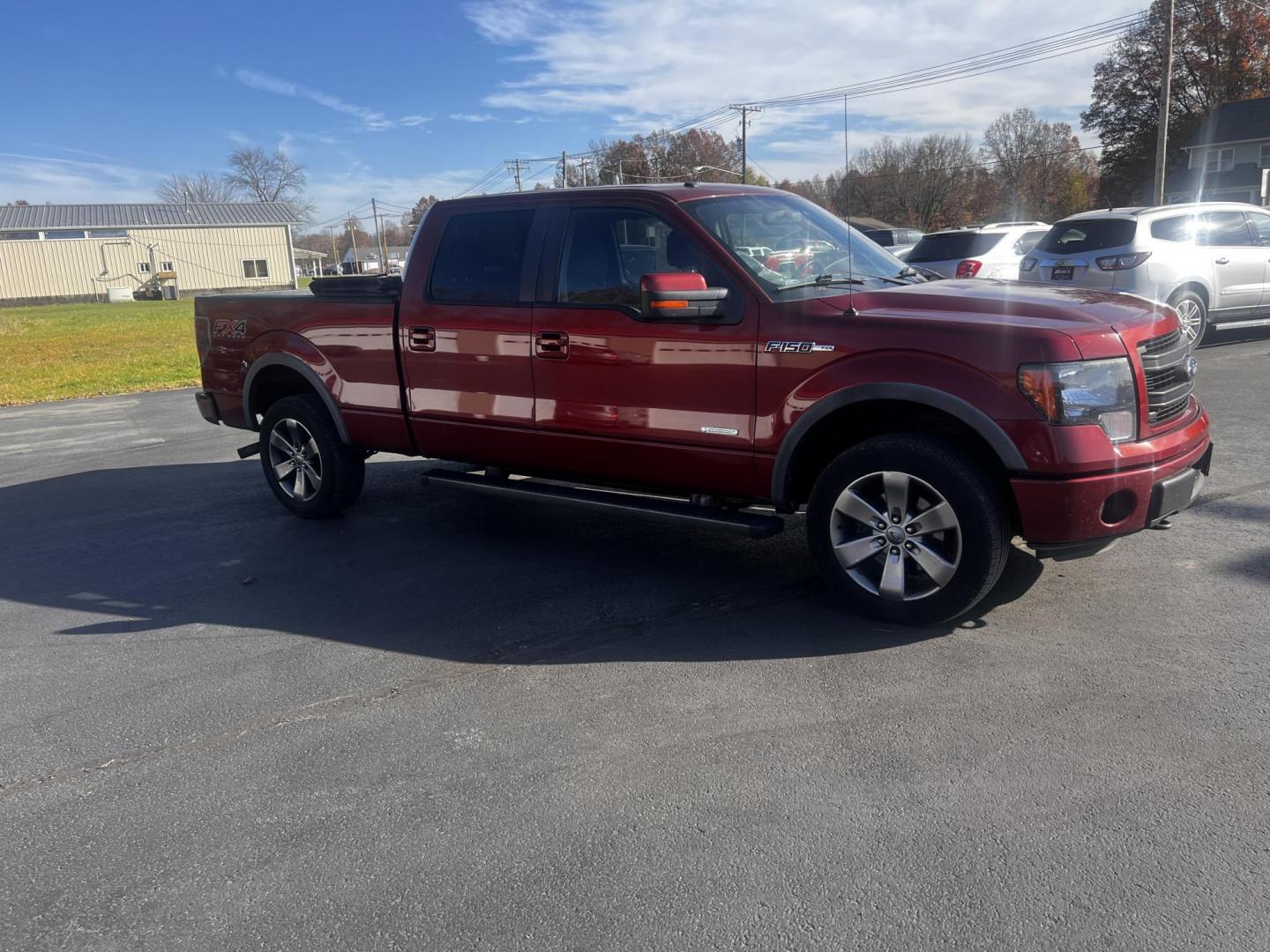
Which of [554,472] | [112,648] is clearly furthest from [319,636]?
[554,472]

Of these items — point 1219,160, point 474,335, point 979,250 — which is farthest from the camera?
point 1219,160

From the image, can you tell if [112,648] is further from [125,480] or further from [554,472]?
[125,480]

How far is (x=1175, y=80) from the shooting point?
188 ft

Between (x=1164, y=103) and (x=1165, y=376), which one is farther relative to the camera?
(x=1164, y=103)

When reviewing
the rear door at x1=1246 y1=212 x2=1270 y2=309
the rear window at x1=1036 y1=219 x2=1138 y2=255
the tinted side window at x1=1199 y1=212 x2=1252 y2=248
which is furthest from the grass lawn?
the rear door at x1=1246 y1=212 x2=1270 y2=309

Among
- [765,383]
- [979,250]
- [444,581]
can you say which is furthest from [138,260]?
[765,383]

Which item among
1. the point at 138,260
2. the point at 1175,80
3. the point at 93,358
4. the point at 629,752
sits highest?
the point at 1175,80

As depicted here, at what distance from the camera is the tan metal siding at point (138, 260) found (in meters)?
60.3

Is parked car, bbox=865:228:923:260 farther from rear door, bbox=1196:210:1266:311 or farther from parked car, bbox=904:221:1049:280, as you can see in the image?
rear door, bbox=1196:210:1266:311

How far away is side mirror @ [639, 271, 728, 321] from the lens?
448cm

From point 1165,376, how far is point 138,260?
233ft

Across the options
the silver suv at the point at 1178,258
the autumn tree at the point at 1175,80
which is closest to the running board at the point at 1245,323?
the silver suv at the point at 1178,258

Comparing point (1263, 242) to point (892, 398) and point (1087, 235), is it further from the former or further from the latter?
point (892, 398)

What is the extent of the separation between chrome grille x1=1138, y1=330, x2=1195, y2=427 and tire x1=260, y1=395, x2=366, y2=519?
462 centimetres
